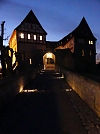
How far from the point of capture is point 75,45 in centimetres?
3897

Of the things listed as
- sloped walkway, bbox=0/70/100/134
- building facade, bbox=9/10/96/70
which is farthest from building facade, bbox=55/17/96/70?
sloped walkway, bbox=0/70/100/134

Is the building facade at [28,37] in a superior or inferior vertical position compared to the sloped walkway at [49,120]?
superior

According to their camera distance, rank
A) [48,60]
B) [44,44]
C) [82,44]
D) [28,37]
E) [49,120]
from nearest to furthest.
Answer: [49,120], [28,37], [44,44], [82,44], [48,60]

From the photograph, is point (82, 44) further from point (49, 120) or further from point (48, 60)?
point (49, 120)

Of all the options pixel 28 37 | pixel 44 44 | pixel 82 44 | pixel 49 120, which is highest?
pixel 28 37

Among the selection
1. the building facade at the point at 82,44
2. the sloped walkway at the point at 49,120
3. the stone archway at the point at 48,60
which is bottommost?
the sloped walkway at the point at 49,120

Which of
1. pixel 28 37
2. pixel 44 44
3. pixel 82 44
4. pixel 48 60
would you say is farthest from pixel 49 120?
pixel 48 60

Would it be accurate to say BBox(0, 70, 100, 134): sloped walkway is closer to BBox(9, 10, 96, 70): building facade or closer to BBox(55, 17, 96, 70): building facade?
BBox(9, 10, 96, 70): building facade

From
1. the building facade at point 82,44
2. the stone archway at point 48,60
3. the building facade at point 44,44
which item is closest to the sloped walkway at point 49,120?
the building facade at point 44,44

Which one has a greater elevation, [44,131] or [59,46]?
[59,46]

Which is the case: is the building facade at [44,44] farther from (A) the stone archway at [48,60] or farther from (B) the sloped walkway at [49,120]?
(B) the sloped walkway at [49,120]

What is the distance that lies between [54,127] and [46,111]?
1.50 m

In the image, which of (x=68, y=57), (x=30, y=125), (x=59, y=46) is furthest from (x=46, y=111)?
(x=59, y=46)

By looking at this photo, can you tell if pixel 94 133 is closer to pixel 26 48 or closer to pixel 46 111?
pixel 46 111
